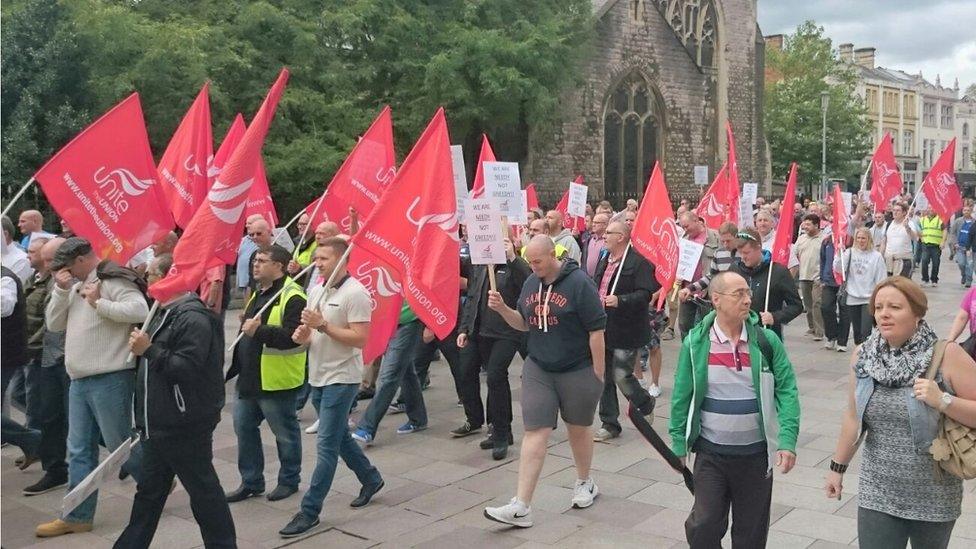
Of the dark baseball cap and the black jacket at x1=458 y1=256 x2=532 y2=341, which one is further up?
the dark baseball cap

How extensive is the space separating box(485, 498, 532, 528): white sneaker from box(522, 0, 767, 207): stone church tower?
25.0m

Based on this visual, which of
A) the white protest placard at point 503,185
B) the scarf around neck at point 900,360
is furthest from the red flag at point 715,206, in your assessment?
the scarf around neck at point 900,360

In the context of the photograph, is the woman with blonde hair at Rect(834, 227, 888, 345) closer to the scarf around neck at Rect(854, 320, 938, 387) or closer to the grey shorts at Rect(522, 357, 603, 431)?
the grey shorts at Rect(522, 357, 603, 431)

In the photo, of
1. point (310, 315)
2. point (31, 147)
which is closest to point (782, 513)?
point (310, 315)

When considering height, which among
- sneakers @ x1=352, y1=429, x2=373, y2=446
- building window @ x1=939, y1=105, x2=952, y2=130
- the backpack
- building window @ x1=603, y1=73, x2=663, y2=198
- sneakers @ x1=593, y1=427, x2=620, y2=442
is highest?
building window @ x1=939, y1=105, x2=952, y2=130

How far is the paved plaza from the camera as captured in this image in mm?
5617

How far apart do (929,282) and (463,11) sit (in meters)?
13.5

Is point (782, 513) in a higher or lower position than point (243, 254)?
lower

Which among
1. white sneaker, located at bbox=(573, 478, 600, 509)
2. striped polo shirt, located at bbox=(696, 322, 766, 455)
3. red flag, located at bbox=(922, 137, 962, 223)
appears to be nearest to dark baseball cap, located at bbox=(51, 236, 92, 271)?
white sneaker, located at bbox=(573, 478, 600, 509)

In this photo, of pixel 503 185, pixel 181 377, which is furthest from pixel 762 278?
pixel 181 377

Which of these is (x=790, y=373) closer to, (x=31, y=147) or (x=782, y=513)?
(x=782, y=513)

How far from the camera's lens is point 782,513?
19.7 ft

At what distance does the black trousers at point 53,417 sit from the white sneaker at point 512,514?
334 centimetres

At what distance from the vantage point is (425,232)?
5.84 meters
